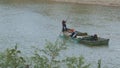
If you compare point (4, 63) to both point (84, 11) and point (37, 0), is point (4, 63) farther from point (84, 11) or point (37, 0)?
point (37, 0)

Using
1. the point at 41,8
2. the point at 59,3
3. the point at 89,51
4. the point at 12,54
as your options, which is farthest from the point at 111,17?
the point at 12,54

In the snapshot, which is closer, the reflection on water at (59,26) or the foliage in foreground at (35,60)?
the foliage in foreground at (35,60)

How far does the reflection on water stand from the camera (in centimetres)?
→ 2870

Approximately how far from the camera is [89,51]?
28953 millimetres

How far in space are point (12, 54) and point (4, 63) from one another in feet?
0.76

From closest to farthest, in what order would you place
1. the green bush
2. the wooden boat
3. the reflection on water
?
the green bush
the reflection on water
the wooden boat

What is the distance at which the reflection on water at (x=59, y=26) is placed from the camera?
28.7 metres

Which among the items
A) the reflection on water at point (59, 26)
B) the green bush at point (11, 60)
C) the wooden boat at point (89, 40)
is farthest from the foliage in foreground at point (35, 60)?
the wooden boat at point (89, 40)

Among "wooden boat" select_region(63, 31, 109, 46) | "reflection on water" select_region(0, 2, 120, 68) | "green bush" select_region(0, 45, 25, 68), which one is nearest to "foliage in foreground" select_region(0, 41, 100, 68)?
"green bush" select_region(0, 45, 25, 68)

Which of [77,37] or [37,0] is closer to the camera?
[77,37]

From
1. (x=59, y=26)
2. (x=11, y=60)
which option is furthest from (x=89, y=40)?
(x=11, y=60)

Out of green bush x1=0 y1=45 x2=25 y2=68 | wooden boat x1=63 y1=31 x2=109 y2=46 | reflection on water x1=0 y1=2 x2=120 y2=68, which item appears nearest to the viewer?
green bush x1=0 y1=45 x2=25 y2=68

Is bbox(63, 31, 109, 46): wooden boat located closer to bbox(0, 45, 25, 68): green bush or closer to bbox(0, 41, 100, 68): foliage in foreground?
bbox(0, 41, 100, 68): foliage in foreground

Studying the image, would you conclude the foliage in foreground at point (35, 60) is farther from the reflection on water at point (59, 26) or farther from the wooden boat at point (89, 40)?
the wooden boat at point (89, 40)
